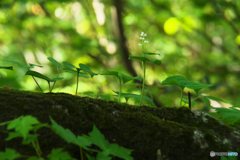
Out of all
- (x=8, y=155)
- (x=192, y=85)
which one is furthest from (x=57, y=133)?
(x=192, y=85)

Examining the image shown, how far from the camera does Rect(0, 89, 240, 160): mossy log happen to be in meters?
0.83

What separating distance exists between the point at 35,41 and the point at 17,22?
2.29 feet

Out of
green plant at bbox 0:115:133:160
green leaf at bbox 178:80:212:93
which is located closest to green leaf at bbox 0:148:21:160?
green plant at bbox 0:115:133:160

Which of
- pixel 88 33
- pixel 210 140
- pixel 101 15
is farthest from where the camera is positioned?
pixel 88 33

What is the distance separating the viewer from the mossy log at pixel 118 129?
829mm

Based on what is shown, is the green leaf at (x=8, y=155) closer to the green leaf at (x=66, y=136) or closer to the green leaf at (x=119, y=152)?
the green leaf at (x=66, y=136)

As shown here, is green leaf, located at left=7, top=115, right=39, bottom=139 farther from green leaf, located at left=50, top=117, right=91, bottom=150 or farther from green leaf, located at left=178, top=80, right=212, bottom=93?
green leaf, located at left=178, top=80, right=212, bottom=93

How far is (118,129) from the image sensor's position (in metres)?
0.91

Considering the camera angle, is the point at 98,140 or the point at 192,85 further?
the point at 192,85

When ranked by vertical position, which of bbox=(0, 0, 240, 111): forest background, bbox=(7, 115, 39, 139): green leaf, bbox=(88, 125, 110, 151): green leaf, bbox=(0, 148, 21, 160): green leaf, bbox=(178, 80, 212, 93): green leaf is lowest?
bbox=(0, 148, 21, 160): green leaf

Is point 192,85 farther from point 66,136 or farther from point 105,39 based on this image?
point 105,39

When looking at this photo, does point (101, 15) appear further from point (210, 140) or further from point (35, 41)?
point (210, 140)

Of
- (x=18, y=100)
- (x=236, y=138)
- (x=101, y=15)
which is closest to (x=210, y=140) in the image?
(x=236, y=138)

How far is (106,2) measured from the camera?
5363 mm
